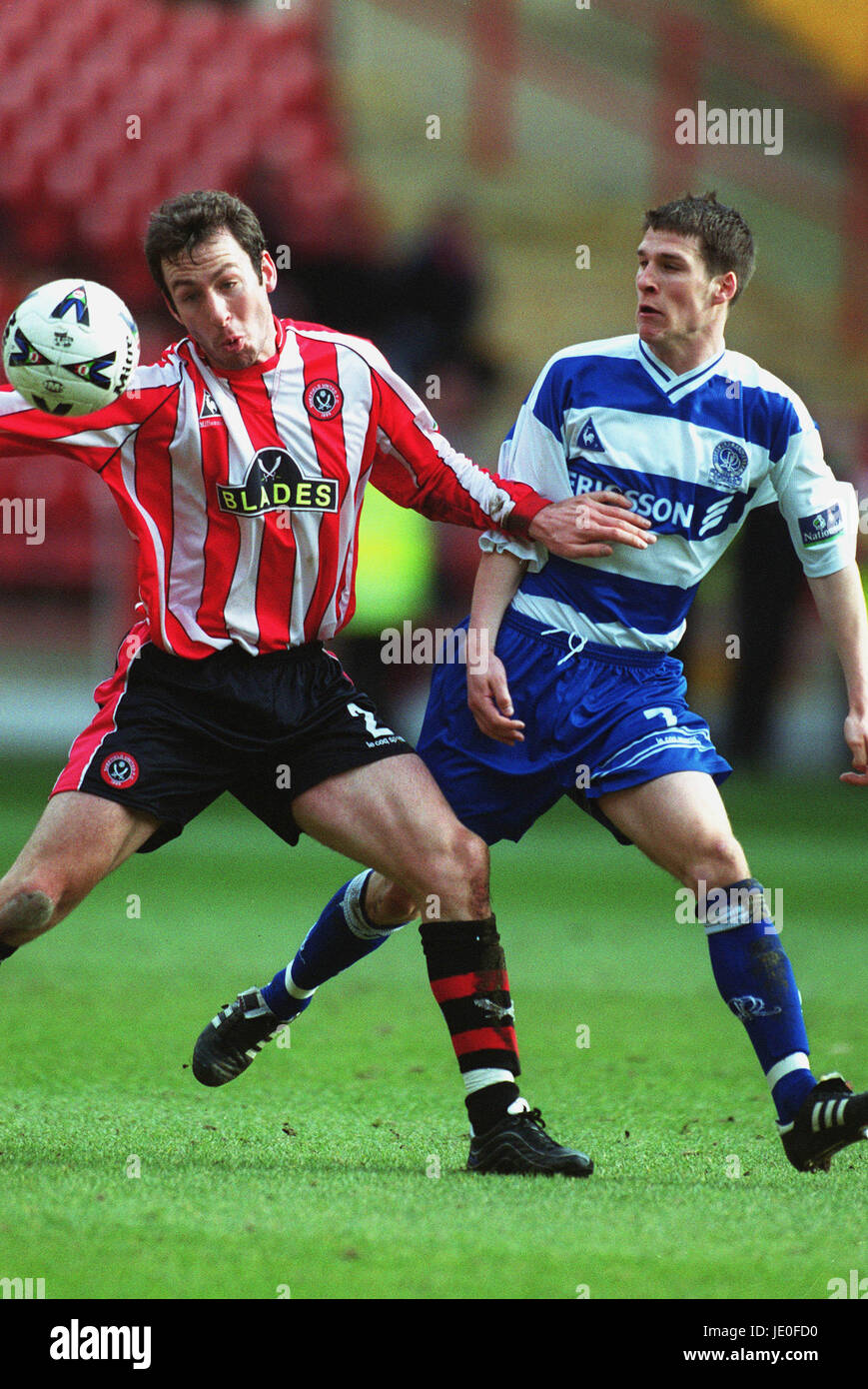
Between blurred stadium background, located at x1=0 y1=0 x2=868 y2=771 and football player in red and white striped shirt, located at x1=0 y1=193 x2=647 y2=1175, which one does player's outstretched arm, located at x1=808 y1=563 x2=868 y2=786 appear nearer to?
football player in red and white striped shirt, located at x1=0 y1=193 x2=647 y2=1175

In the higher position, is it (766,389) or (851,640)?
(766,389)

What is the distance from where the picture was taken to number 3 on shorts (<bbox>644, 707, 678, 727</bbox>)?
13.7 feet

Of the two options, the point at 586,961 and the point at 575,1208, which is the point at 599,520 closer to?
the point at 575,1208

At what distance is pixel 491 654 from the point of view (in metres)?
4.25

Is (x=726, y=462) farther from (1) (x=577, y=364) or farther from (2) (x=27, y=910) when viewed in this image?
(2) (x=27, y=910)

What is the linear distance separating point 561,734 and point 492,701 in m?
0.17

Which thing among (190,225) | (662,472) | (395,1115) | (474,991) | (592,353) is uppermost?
(190,225)

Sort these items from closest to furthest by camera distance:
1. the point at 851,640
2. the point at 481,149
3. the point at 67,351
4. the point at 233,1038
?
the point at 67,351
the point at 851,640
the point at 233,1038
the point at 481,149

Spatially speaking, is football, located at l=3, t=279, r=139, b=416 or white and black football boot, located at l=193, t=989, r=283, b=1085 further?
white and black football boot, located at l=193, t=989, r=283, b=1085

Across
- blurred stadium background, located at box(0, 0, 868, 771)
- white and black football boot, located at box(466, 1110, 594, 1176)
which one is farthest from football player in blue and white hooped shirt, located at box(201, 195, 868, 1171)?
blurred stadium background, located at box(0, 0, 868, 771)

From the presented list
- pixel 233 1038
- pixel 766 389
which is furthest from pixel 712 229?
pixel 233 1038

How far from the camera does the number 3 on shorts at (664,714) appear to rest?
416 cm

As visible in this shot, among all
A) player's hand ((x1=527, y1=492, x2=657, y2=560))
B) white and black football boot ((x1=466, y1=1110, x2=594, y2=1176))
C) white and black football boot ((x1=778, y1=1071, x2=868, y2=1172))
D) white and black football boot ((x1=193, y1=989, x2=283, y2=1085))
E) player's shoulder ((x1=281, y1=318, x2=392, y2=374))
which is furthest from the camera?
white and black football boot ((x1=193, y1=989, x2=283, y2=1085))
